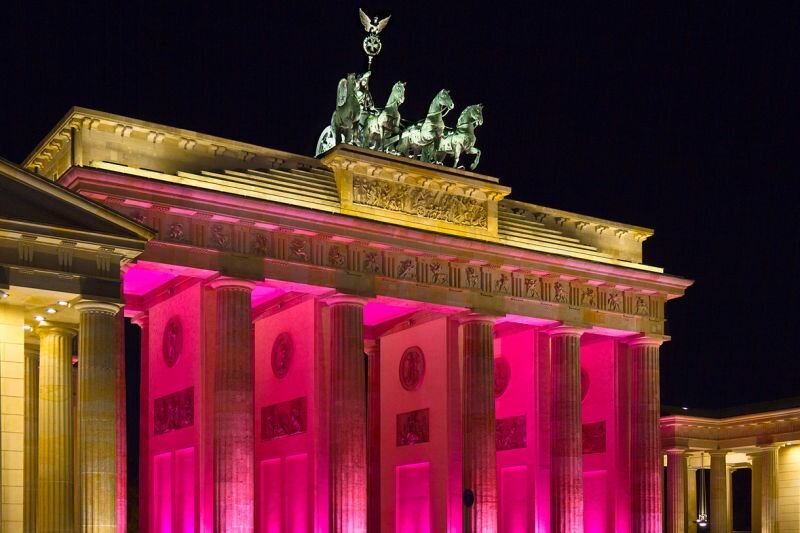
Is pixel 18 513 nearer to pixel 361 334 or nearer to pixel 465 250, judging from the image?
pixel 361 334

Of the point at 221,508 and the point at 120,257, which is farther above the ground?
the point at 120,257

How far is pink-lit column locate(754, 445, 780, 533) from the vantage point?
73.2 meters

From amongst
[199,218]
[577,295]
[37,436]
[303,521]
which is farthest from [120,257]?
[577,295]

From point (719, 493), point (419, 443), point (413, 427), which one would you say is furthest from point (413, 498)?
point (719, 493)

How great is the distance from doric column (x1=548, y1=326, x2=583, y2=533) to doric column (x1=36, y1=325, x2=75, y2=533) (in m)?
25.3

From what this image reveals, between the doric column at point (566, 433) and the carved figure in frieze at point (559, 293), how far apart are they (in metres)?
1.18

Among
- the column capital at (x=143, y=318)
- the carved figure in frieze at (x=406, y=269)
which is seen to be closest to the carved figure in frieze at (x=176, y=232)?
the column capital at (x=143, y=318)

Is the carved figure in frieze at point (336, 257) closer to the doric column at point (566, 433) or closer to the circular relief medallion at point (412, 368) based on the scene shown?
the circular relief medallion at point (412, 368)

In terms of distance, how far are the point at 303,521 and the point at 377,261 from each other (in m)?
10.4

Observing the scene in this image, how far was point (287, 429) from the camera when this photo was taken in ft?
171

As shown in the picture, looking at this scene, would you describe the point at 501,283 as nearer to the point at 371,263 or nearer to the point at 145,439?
the point at 371,263

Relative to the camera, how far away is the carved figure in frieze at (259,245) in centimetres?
4831

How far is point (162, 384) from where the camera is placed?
5084cm

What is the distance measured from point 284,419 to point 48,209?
2053 cm
